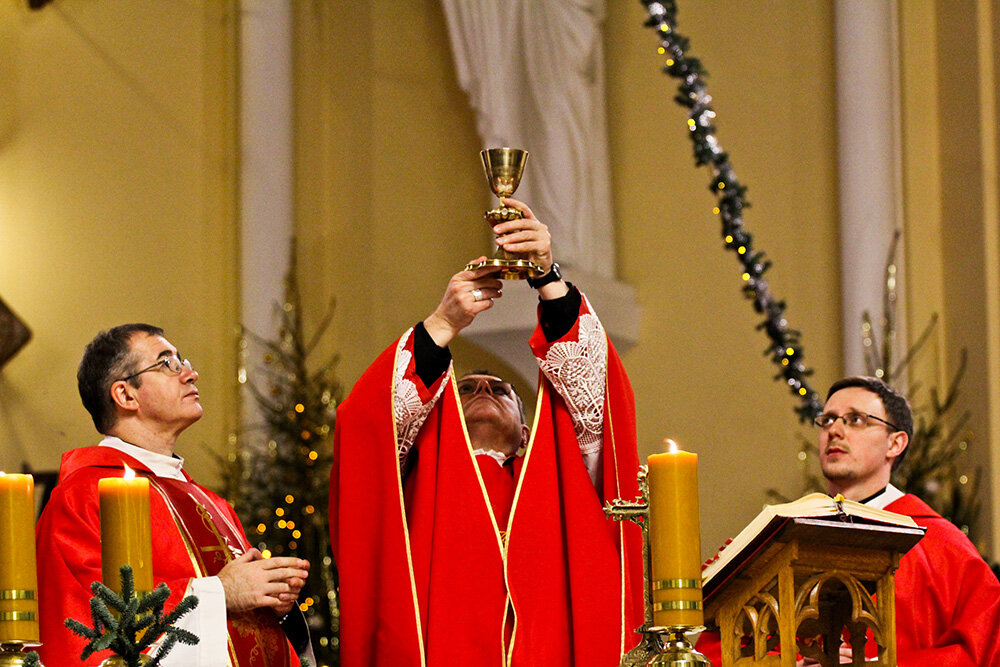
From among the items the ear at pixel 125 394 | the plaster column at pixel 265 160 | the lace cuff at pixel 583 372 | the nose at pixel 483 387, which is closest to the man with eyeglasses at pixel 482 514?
the lace cuff at pixel 583 372

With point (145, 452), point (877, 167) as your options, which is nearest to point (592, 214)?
point (877, 167)

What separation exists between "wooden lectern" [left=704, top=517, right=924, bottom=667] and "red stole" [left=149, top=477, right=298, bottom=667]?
1.21 m

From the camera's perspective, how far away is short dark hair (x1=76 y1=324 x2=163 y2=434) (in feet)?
12.5

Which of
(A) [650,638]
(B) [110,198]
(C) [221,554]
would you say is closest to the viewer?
(A) [650,638]

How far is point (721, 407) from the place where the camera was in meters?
6.57

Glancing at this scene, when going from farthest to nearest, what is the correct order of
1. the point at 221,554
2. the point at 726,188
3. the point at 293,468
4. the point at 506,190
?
1. the point at 293,468
2. the point at 726,188
3. the point at 221,554
4. the point at 506,190

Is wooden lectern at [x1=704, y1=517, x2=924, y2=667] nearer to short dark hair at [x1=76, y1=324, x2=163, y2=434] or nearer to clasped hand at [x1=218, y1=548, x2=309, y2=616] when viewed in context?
clasped hand at [x1=218, y1=548, x2=309, y2=616]

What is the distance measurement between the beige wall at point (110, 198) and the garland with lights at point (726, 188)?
8.86 feet

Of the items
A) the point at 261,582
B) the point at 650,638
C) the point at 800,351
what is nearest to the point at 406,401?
the point at 261,582

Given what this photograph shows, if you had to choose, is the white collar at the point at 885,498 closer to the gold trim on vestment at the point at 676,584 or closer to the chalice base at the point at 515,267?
the chalice base at the point at 515,267

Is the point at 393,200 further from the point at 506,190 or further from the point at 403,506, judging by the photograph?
the point at 506,190

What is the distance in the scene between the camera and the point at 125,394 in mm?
3783

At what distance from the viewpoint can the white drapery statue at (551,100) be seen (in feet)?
22.0

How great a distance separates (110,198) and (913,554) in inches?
173
